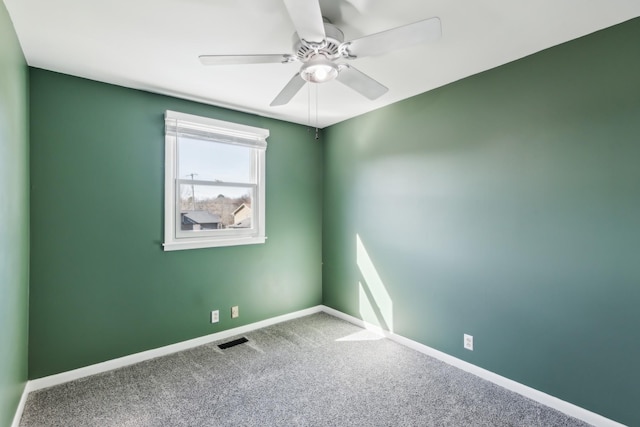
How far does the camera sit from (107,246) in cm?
264

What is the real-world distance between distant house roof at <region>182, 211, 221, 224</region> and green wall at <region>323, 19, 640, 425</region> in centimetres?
171

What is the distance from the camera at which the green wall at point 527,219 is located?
6.24 feet

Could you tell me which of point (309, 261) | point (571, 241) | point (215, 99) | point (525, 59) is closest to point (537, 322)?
point (571, 241)

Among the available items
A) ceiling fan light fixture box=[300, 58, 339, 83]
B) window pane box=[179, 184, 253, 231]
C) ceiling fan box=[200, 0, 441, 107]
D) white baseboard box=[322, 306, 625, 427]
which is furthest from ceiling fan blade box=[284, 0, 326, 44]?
white baseboard box=[322, 306, 625, 427]

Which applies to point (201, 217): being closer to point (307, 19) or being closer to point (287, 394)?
point (287, 394)

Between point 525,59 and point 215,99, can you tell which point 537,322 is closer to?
point 525,59

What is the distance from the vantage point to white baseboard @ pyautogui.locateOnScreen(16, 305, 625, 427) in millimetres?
2033

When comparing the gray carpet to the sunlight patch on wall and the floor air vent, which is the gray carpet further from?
the sunlight patch on wall

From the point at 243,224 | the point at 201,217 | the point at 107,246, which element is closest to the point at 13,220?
the point at 107,246

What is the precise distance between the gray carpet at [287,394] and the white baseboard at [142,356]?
0.07 meters

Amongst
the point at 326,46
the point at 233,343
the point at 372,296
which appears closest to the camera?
the point at 326,46

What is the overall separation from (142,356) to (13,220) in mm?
1561

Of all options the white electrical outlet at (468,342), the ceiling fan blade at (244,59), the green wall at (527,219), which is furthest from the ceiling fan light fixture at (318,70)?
the white electrical outlet at (468,342)

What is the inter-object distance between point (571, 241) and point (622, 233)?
26 cm
